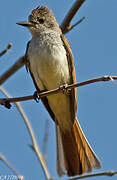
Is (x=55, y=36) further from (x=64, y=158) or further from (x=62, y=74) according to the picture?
(x=64, y=158)

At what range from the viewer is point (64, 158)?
5215mm

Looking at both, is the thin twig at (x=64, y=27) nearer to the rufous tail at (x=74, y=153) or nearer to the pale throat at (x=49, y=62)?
the pale throat at (x=49, y=62)

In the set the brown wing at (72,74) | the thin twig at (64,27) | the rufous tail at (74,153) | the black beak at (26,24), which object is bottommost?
the rufous tail at (74,153)

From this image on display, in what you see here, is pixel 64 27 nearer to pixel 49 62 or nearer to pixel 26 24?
pixel 49 62

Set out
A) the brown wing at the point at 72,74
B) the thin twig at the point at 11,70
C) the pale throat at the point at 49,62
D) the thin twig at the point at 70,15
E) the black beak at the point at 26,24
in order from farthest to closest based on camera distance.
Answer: the black beak at the point at 26,24
the brown wing at the point at 72,74
the pale throat at the point at 49,62
the thin twig at the point at 70,15
the thin twig at the point at 11,70

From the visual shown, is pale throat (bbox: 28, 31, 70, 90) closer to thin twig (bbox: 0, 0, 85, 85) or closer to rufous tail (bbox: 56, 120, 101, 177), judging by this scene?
thin twig (bbox: 0, 0, 85, 85)

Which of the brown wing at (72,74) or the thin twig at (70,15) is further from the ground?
the thin twig at (70,15)

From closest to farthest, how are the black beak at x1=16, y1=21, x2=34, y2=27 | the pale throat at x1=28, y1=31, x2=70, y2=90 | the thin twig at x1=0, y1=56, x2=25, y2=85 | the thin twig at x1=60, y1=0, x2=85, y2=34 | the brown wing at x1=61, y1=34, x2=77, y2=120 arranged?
the thin twig at x1=0, y1=56, x2=25, y2=85 → the thin twig at x1=60, y1=0, x2=85, y2=34 → the pale throat at x1=28, y1=31, x2=70, y2=90 → the brown wing at x1=61, y1=34, x2=77, y2=120 → the black beak at x1=16, y1=21, x2=34, y2=27

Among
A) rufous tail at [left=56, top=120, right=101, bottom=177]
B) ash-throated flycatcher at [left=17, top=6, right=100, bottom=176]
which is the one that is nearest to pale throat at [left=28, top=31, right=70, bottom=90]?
ash-throated flycatcher at [left=17, top=6, right=100, bottom=176]

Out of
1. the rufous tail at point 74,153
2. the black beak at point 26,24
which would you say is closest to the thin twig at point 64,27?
the black beak at point 26,24

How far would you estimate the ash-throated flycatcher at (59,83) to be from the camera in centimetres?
501

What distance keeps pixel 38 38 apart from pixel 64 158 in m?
1.82

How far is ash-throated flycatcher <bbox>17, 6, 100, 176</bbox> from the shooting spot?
16.4 ft

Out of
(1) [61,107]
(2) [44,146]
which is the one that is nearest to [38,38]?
(1) [61,107]
